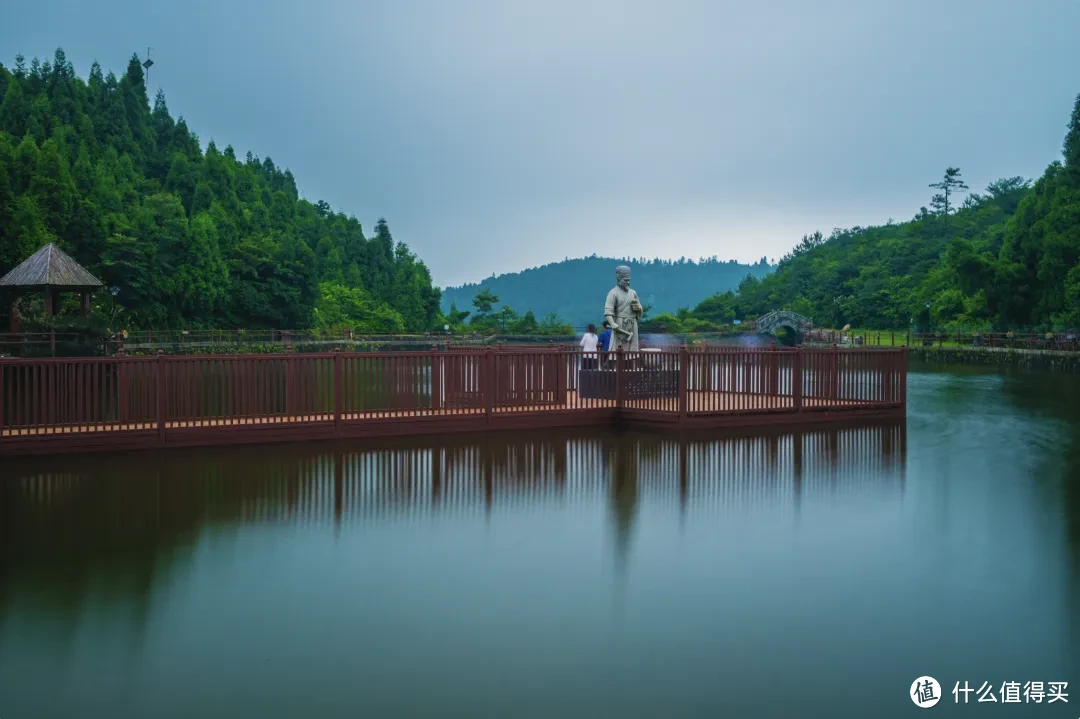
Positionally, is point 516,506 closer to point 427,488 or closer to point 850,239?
point 427,488

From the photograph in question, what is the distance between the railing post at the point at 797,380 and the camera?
51.3 feet

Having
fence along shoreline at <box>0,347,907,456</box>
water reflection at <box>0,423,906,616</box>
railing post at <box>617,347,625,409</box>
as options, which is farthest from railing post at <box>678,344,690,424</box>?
railing post at <box>617,347,625,409</box>

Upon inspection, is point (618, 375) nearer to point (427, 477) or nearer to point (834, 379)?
point (834, 379)

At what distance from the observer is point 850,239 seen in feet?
427

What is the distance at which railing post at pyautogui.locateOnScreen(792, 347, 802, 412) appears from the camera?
616 inches

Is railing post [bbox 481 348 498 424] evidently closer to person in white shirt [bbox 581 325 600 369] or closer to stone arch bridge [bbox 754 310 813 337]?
person in white shirt [bbox 581 325 600 369]

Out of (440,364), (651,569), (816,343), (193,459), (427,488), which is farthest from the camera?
(816,343)

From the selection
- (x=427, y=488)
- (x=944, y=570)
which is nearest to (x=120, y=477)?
(x=427, y=488)

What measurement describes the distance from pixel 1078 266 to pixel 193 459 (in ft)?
183

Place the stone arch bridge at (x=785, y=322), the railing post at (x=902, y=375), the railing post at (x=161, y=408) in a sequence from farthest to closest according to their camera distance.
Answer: the stone arch bridge at (x=785, y=322) → the railing post at (x=902, y=375) → the railing post at (x=161, y=408)

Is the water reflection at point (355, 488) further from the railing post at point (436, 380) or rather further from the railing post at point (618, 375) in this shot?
the railing post at point (618, 375)

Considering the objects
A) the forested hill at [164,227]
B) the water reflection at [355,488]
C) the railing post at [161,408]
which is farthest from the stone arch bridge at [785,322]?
the railing post at [161,408]

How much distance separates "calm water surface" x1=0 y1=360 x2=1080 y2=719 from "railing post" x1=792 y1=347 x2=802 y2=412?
4.71 meters

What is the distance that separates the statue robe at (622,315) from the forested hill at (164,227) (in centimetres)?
2901
